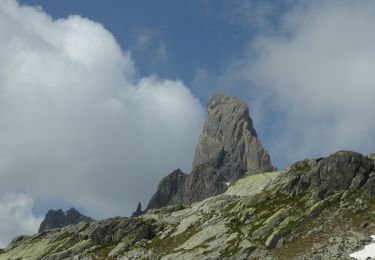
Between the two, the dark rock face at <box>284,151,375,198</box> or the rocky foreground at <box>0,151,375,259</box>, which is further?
the dark rock face at <box>284,151,375,198</box>

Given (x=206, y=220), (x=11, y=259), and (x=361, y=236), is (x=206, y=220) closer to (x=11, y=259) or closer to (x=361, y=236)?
(x=361, y=236)

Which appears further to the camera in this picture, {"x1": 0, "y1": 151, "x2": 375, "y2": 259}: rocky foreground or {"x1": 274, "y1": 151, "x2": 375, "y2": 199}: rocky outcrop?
{"x1": 274, "y1": 151, "x2": 375, "y2": 199}: rocky outcrop

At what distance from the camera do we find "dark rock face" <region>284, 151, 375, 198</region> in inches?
3559

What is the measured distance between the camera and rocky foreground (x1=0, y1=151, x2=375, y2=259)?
75938 millimetres

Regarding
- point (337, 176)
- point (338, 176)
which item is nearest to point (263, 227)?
point (337, 176)

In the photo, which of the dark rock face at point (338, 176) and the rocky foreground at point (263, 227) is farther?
the dark rock face at point (338, 176)

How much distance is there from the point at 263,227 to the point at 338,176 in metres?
17.7

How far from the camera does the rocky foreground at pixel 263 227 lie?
249 feet

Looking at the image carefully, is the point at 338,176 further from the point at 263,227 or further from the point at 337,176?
the point at 263,227

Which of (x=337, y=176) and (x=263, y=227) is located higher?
(x=337, y=176)

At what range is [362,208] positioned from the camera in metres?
80.9

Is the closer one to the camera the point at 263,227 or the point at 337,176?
the point at 263,227

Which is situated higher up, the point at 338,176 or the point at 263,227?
the point at 338,176

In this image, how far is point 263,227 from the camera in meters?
86.1
